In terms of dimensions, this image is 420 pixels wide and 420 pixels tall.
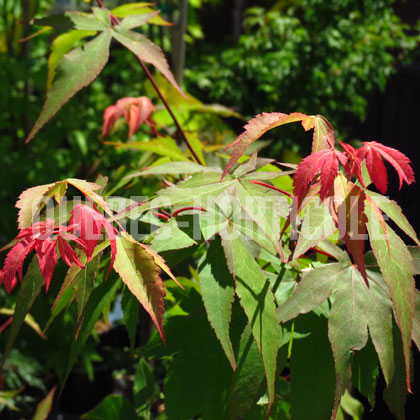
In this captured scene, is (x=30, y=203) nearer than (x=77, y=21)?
Yes

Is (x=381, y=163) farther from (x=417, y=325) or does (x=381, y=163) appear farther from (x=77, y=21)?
(x=77, y=21)

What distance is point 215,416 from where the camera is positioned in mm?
672

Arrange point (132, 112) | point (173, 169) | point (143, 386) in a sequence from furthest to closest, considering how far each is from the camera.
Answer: point (132, 112) → point (143, 386) → point (173, 169)

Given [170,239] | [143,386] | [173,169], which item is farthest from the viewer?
[143,386]

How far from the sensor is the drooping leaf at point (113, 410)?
37.3 inches

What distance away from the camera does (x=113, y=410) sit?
96 centimetres

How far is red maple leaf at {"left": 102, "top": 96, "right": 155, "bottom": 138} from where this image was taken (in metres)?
1.16

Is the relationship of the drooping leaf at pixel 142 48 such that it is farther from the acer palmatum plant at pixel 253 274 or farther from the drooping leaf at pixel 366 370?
the drooping leaf at pixel 366 370

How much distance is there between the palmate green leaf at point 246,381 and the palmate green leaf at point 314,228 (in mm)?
135

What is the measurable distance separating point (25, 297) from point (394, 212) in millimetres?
411

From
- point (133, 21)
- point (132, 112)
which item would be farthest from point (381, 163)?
point (132, 112)

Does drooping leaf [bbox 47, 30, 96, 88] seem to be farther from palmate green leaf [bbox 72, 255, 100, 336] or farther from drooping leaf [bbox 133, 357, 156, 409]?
drooping leaf [bbox 133, 357, 156, 409]

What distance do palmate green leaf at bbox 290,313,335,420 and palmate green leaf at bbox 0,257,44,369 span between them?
0.97 ft

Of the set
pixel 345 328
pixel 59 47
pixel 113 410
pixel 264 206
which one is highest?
pixel 59 47
